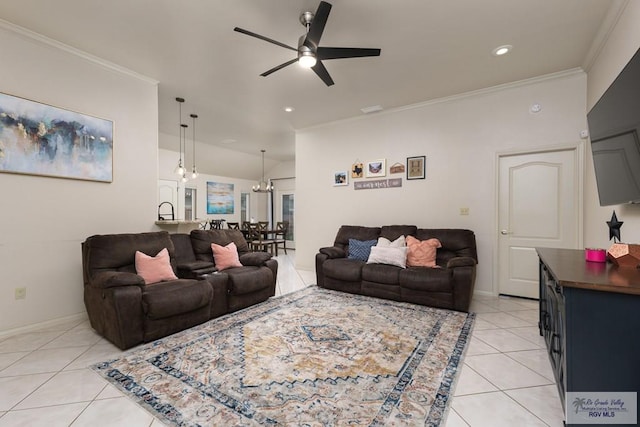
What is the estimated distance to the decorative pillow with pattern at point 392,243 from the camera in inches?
157

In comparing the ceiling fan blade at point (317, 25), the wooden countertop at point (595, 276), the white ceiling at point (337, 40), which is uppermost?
the white ceiling at point (337, 40)

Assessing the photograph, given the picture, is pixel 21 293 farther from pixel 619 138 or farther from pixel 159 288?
pixel 619 138

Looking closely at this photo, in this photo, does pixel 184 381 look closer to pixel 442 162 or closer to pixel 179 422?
pixel 179 422

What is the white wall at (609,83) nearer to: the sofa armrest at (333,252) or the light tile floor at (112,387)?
the light tile floor at (112,387)

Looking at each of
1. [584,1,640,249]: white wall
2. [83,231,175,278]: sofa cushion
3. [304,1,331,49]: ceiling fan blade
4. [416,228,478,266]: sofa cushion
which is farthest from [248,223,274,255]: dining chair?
[584,1,640,249]: white wall

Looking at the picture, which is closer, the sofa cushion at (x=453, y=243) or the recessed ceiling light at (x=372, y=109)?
the sofa cushion at (x=453, y=243)

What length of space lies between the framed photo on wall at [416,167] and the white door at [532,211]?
1.01 m

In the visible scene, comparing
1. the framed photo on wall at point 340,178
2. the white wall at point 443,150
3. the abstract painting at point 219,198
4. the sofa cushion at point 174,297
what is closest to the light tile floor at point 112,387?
the sofa cushion at point 174,297

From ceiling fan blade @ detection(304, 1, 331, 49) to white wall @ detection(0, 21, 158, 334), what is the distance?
2.54m

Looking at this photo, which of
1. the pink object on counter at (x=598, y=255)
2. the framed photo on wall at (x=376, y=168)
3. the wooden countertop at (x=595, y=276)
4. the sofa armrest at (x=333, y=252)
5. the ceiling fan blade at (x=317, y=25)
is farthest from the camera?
the framed photo on wall at (x=376, y=168)

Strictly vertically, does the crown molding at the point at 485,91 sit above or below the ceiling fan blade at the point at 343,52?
above

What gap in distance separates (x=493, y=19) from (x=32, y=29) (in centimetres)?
424

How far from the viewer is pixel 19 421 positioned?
5.13 ft

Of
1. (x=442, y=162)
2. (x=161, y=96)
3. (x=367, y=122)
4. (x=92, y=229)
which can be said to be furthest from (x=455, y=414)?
(x=161, y=96)
